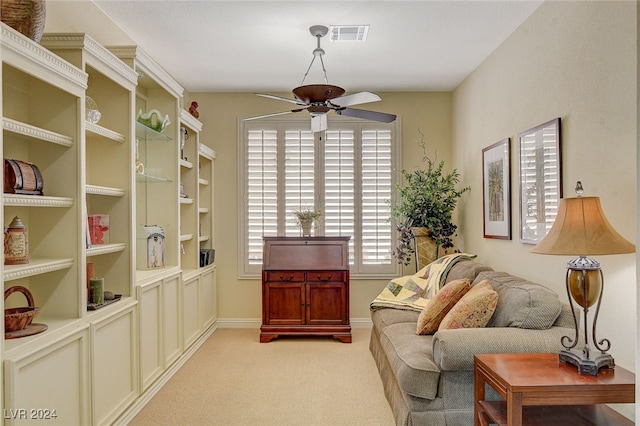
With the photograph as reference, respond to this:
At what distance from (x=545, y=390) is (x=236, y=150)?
445 centimetres

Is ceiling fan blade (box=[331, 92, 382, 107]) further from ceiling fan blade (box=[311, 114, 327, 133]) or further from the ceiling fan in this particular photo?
ceiling fan blade (box=[311, 114, 327, 133])

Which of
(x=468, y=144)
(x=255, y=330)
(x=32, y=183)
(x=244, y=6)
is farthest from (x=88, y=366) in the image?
(x=468, y=144)

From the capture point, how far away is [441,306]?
3.22 m

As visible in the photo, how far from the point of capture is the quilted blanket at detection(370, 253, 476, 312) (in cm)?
405

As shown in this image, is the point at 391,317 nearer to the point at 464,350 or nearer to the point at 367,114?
the point at 464,350

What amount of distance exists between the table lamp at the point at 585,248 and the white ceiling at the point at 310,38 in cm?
185

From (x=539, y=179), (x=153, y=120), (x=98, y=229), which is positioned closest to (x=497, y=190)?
(x=539, y=179)

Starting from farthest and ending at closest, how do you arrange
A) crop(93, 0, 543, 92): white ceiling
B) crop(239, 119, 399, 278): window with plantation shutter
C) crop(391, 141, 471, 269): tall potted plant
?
1. crop(239, 119, 399, 278): window with plantation shutter
2. crop(391, 141, 471, 269): tall potted plant
3. crop(93, 0, 543, 92): white ceiling

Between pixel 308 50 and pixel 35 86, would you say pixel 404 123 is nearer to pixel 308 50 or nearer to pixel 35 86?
pixel 308 50

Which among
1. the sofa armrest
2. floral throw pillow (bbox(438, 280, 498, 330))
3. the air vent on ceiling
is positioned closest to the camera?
the sofa armrest

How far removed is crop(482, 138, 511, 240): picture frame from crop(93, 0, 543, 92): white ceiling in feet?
3.19

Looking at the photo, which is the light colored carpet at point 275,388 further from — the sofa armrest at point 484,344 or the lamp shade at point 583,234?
the lamp shade at point 583,234

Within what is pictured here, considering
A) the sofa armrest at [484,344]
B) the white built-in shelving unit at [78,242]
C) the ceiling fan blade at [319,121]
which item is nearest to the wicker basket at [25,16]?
the white built-in shelving unit at [78,242]

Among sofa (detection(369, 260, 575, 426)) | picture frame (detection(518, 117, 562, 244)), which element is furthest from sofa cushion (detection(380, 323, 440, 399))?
picture frame (detection(518, 117, 562, 244))
